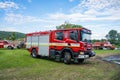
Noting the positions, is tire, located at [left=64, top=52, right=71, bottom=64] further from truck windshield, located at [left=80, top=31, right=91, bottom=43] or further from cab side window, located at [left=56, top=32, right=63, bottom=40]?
truck windshield, located at [left=80, top=31, right=91, bottom=43]

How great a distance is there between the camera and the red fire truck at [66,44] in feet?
53.1

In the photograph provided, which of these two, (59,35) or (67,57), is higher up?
(59,35)

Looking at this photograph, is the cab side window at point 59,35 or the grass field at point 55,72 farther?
the cab side window at point 59,35

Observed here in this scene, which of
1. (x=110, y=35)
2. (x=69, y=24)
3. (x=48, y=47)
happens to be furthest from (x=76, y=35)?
(x=110, y=35)

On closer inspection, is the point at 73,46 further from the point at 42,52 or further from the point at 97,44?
the point at 97,44

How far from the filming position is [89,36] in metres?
17.4

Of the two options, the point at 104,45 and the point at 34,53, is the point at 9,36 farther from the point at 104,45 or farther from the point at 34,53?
the point at 34,53

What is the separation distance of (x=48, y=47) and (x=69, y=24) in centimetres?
5934

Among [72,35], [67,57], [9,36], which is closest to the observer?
[72,35]

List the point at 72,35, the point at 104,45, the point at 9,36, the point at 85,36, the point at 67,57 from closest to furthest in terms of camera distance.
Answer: the point at 72,35, the point at 85,36, the point at 67,57, the point at 104,45, the point at 9,36

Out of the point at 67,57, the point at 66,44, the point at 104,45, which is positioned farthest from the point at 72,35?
the point at 104,45

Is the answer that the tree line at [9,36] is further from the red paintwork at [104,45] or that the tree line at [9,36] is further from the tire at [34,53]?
the tire at [34,53]

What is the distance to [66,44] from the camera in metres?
17.1

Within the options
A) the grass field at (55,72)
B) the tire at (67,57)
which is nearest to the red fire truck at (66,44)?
the tire at (67,57)
